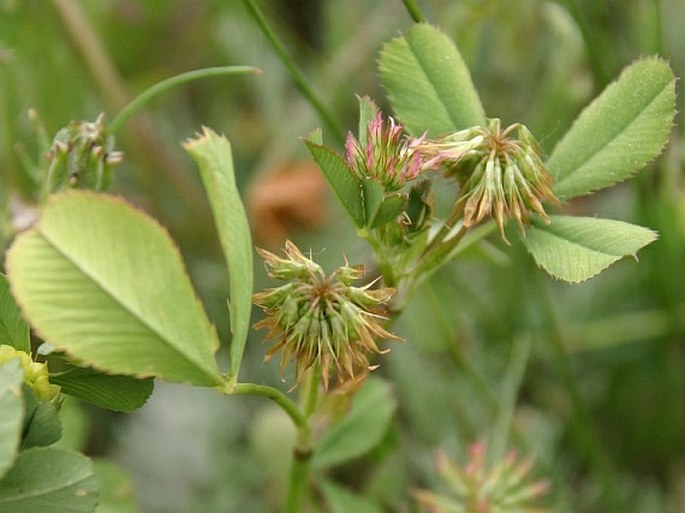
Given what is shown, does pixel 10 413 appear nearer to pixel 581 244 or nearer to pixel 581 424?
pixel 581 244

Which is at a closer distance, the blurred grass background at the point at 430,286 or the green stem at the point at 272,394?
the green stem at the point at 272,394

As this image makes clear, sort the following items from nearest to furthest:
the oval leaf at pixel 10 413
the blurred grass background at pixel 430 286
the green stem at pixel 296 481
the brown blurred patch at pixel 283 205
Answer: the oval leaf at pixel 10 413, the green stem at pixel 296 481, the blurred grass background at pixel 430 286, the brown blurred patch at pixel 283 205

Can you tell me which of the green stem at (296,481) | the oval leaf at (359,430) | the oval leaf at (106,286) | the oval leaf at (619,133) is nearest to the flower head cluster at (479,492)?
the oval leaf at (359,430)

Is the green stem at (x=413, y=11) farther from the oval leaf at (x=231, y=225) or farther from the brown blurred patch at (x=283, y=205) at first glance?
the brown blurred patch at (x=283, y=205)

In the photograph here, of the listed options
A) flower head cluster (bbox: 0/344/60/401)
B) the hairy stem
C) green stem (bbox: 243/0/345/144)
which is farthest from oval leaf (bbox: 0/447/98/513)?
the hairy stem

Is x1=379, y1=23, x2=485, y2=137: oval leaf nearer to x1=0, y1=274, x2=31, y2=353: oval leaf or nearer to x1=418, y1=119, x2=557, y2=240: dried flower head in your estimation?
x1=418, y1=119, x2=557, y2=240: dried flower head

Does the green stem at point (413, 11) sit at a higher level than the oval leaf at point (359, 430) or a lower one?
higher

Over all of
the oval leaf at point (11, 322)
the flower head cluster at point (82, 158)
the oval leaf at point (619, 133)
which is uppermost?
the flower head cluster at point (82, 158)
